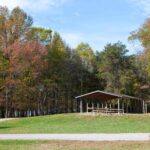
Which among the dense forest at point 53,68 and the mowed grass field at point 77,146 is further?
the dense forest at point 53,68

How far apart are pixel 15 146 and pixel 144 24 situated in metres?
40.0

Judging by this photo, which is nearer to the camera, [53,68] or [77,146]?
[77,146]

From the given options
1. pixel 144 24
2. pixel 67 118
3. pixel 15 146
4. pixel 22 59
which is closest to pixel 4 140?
pixel 15 146

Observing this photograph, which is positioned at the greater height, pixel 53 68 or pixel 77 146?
pixel 53 68

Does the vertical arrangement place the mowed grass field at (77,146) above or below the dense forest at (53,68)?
below

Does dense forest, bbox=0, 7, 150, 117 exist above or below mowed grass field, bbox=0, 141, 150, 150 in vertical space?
above

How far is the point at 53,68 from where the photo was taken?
72750mm

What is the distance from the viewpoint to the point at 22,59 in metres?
61.0

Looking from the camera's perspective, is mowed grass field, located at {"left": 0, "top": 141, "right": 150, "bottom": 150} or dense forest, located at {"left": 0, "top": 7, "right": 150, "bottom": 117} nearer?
mowed grass field, located at {"left": 0, "top": 141, "right": 150, "bottom": 150}

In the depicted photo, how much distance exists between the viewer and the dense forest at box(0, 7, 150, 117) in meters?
60.3

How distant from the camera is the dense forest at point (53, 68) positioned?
60.3 metres

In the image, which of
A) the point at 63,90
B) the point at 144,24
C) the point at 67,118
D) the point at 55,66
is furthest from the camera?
the point at 63,90

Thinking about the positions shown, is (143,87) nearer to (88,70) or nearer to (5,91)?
(88,70)

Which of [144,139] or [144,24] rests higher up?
[144,24]
